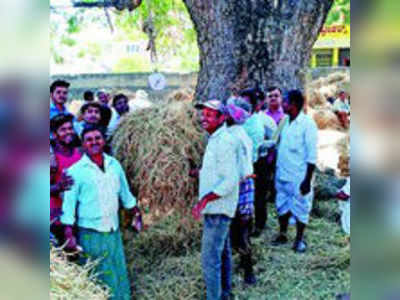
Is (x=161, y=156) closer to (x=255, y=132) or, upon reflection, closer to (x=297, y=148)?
(x=255, y=132)

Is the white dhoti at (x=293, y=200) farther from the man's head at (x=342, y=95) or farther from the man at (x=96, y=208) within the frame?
the man's head at (x=342, y=95)

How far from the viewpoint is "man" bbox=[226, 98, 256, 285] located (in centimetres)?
370

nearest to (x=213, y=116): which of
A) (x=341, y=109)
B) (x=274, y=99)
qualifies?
(x=274, y=99)

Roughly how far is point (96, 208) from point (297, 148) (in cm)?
211

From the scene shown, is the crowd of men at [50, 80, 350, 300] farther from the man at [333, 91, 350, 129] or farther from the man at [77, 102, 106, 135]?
the man at [333, 91, 350, 129]

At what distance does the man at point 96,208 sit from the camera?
333 centimetres

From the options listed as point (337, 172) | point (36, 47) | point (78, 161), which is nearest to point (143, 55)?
point (337, 172)

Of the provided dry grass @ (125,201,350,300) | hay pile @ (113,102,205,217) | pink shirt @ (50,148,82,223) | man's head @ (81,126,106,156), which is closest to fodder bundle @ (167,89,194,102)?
hay pile @ (113,102,205,217)

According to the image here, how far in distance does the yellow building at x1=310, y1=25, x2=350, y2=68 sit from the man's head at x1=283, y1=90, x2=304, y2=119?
14396 millimetres

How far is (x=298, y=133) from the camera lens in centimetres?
466

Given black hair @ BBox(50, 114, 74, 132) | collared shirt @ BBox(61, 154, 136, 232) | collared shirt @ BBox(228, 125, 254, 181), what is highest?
black hair @ BBox(50, 114, 74, 132)

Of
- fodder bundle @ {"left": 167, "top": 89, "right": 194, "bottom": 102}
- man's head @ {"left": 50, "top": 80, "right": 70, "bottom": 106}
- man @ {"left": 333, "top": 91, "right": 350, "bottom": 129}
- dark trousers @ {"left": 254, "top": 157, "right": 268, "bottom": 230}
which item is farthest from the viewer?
man @ {"left": 333, "top": 91, "right": 350, "bottom": 129}

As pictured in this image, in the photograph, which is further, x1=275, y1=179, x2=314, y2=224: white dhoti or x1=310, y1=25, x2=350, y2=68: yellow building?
x1=310, y1=25, x2=350, y2=68: yellow building

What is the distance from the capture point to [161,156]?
158 inches
